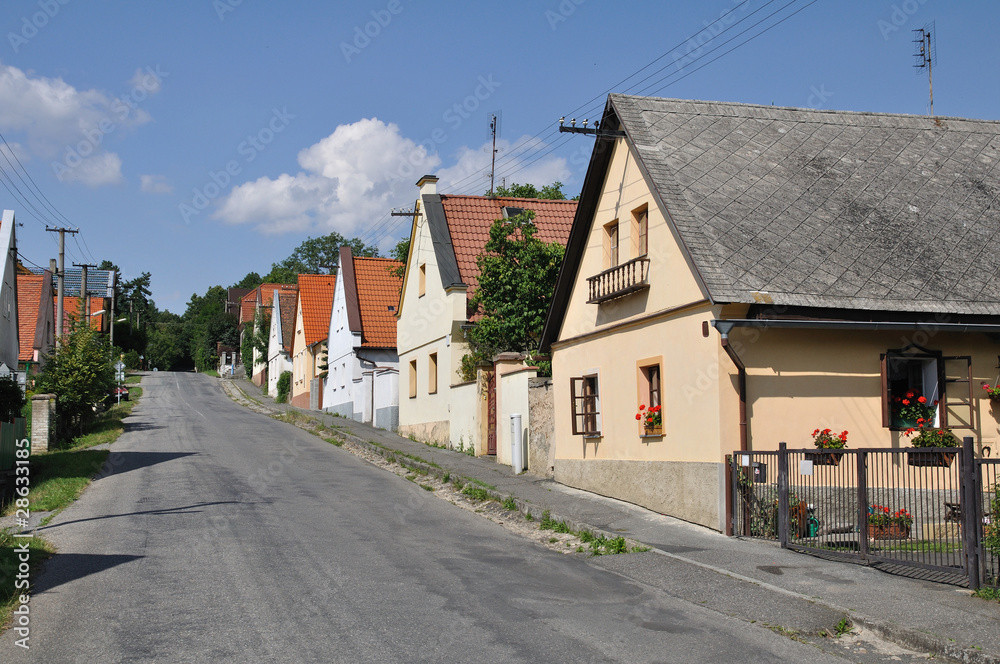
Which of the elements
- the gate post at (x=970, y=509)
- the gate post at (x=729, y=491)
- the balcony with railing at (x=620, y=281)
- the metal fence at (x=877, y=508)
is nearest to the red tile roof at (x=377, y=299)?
the balcony with railing at (x=620, y=281)

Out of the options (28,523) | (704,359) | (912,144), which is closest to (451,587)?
(704,359)

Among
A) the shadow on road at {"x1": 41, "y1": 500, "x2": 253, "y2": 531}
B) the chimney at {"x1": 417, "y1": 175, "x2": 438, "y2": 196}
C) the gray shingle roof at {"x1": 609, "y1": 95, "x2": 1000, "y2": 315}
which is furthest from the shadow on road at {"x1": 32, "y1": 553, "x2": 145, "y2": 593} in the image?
the chimney at {"x1": 417, "y1": 175, "x2": 438, "y2": 196}

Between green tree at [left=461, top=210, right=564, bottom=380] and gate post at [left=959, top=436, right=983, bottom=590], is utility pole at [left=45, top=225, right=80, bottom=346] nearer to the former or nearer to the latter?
green tree at [left=461, top=210, right=564, bottom=380]

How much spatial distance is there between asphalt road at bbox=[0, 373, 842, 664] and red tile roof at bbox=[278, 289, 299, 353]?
4067 cm

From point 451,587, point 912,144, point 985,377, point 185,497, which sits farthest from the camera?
point 912,144

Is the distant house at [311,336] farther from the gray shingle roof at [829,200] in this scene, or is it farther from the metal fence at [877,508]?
the metal fence at [877,508]

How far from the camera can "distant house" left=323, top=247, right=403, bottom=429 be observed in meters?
32.2

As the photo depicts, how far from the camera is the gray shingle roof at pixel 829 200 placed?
39.8ft

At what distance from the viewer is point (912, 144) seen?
1560 centimetres

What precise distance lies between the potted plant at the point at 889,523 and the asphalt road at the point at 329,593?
3.34 metres

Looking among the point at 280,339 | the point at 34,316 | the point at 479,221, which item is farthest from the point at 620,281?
the point at 280,339

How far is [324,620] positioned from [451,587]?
66.3 inches

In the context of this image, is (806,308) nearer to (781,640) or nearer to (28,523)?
(781,640)

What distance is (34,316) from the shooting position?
3881cm
